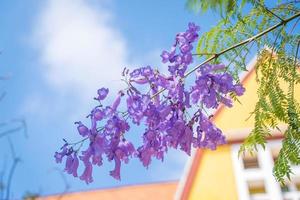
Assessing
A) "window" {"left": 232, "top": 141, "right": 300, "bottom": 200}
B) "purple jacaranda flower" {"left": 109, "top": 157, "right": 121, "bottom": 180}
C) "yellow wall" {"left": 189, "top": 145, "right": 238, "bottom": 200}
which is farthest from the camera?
"yellow wall" {"left": 189, "top": 145, "right": 238, "bottom": 200}

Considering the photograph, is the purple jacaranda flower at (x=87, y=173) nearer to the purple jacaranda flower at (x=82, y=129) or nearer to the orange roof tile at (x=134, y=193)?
the purple jacaranda flower at (x=82, y=129)

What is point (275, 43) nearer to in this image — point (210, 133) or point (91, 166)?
point (210, 133)

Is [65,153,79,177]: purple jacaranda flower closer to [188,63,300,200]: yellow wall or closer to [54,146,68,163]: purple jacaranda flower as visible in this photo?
[54,146,68,163]: purple jacaranda flower

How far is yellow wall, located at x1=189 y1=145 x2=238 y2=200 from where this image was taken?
22.8 ft

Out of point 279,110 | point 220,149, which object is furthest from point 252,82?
point 279,110

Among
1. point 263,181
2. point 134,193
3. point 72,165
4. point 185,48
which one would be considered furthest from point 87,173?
point 134,193

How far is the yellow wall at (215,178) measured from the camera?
22.8ft

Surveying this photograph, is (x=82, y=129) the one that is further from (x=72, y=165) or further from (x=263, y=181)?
(x=263, y=181)

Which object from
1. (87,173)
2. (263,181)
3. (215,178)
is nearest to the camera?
(87,173)

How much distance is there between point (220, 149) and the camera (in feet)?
24.3

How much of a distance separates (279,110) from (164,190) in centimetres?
809

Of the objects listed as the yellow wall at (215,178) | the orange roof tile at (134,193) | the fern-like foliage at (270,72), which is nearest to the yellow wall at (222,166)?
the yellow wall at (215,178)

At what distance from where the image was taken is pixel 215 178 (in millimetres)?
7234

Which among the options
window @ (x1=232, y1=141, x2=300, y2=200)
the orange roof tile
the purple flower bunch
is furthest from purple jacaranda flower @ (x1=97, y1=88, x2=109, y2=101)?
the orange roof tile
